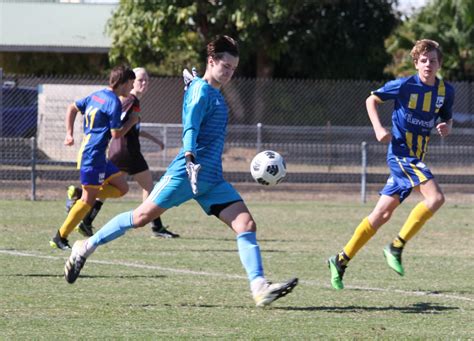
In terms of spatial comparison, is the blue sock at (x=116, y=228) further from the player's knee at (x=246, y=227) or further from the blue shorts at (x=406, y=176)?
the blue shorts at (x=406, y=176)

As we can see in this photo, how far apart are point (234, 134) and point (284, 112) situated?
2139mm

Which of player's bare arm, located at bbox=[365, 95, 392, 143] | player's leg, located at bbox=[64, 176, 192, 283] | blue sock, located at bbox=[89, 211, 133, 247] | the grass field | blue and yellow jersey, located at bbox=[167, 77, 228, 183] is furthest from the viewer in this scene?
player's bare arm, located at bbox=[365, 95, 392, 143]

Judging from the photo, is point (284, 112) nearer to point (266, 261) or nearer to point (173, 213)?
point (173, 213)

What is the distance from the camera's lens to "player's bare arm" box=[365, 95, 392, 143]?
26.8ft

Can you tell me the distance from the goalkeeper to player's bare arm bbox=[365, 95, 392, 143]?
1.36 metres

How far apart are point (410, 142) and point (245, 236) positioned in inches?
83.0

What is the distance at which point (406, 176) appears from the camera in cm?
874

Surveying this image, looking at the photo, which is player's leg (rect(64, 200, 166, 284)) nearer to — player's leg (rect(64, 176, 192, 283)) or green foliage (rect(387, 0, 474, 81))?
player's leg (rect(64, 176, 192, 283))

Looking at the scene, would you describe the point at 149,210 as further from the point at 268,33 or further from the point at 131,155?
the point at 268,33

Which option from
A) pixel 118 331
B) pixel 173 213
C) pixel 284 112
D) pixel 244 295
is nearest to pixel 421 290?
pixel 244 295

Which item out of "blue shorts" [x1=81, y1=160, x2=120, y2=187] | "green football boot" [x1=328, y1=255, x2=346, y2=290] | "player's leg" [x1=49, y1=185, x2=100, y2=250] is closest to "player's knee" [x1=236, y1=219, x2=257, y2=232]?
"green football boot" [x1=328, y1=255, x2=346, y2=290]

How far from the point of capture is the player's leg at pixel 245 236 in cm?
718

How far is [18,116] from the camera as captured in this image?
24047mm


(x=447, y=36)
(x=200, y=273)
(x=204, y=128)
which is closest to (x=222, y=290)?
(x=200, y=273)
